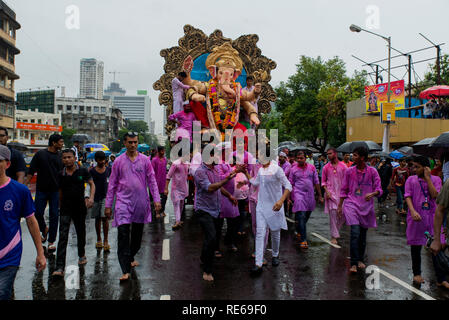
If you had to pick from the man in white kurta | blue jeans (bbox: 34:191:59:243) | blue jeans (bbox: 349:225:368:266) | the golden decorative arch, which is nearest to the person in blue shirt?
the man in white kurta

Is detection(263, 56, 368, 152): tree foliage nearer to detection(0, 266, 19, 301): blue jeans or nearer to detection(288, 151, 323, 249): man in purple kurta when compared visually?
detection(288, 151, 323, 249): man in purple kurta

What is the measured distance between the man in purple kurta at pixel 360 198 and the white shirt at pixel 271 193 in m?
1.01

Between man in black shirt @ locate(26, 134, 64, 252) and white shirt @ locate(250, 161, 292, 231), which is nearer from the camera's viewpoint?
white shirt @ locate(250, 161, 292, 231)

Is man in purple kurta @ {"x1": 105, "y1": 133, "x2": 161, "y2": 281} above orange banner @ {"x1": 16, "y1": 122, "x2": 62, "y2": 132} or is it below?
below

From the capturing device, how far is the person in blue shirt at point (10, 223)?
324 cm

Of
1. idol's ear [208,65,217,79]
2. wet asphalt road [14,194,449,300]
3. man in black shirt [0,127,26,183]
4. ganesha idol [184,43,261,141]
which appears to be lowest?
wet asphalt road [14,194,449,300]

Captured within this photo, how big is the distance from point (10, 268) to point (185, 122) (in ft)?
24.4

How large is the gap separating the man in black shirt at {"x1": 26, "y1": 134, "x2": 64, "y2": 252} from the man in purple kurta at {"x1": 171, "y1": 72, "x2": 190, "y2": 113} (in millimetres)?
4172

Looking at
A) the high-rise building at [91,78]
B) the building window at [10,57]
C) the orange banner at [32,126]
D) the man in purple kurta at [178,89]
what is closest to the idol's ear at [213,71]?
the man in purple kurta at [178,89]

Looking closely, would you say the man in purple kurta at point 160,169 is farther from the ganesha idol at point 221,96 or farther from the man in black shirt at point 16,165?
the man in black shirt at point 16,165

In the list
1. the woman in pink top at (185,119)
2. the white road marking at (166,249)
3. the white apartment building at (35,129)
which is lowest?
the white road marking at (166,249)

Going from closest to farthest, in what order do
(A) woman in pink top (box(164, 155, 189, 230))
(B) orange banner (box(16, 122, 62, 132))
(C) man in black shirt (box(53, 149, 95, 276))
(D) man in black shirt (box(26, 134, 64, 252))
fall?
1. (C) man in black shirt (box(53, 149, 95, 276))
2. (D) man in black shirt (box(26, 134, 64, 252))
3. (A) woman in pink top (box(164, 155, 189, 230))
4. (B) orange banner (box(16, 122, 62, 132))

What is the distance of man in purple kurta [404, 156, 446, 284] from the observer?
527cm

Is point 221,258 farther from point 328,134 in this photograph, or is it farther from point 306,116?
point 328,134
